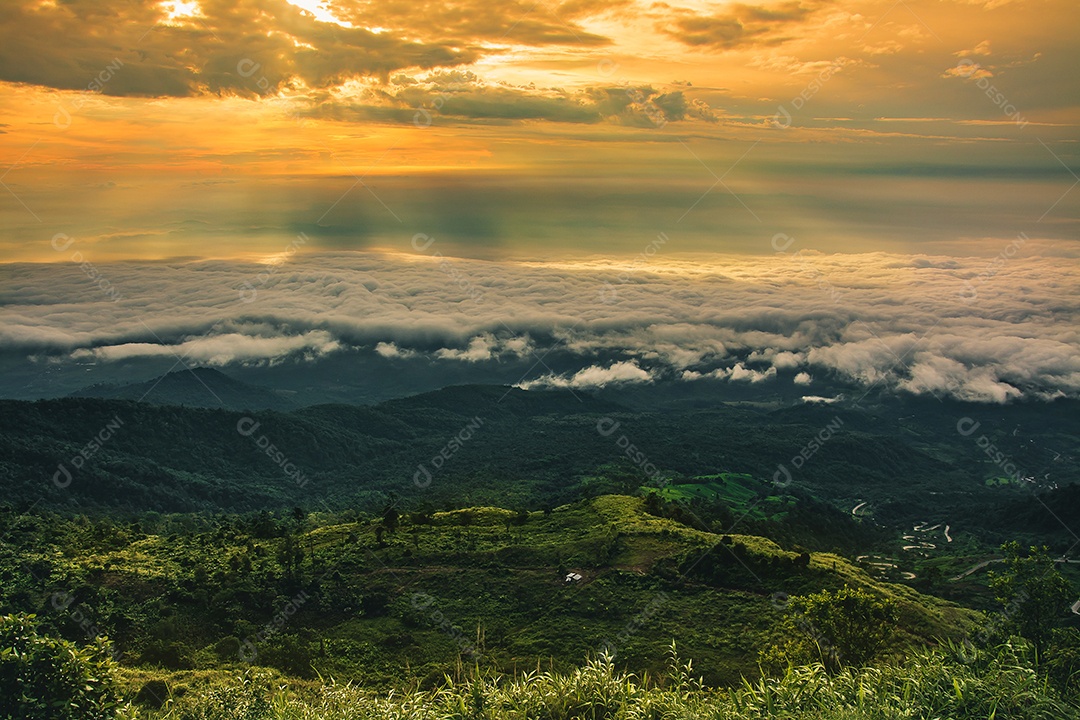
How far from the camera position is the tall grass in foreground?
15984mm

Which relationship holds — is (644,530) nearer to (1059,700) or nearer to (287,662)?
(287,662)

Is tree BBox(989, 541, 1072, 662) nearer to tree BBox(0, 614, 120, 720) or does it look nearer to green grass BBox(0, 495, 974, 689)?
green grass BBox(0, 495, 974, 689)

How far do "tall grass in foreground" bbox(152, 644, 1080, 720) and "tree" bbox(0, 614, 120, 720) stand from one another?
550 cm

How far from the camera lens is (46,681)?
2041 centimetres

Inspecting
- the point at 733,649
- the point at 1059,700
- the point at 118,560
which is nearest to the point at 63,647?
the point at 1059,700

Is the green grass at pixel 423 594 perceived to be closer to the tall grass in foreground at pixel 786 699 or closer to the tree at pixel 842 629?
the tree at pixel 842 629

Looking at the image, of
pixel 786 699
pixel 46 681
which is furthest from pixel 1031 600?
pixel 46 681

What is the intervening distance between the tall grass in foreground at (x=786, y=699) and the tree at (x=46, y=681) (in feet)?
18.1

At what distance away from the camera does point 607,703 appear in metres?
17.2

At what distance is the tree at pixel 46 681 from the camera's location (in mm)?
20016

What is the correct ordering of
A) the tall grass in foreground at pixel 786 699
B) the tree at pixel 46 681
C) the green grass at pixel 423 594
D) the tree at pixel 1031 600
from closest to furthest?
1. the tall grass in foreground at pixel 786 699
2. the tree at pixel 46 681
3. the tree at pixel 1031 600
4. the green grass at pixel 423 594

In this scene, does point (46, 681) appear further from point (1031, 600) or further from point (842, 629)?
point (1031, 600)

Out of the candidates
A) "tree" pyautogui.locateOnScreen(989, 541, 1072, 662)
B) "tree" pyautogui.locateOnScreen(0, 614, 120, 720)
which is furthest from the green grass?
"tree" pyautogui.locateOnScreen(0, 614, 120, 720)

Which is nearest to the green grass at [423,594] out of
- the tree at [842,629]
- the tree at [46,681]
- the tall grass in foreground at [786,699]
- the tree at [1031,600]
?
the tree at [1031,600]
